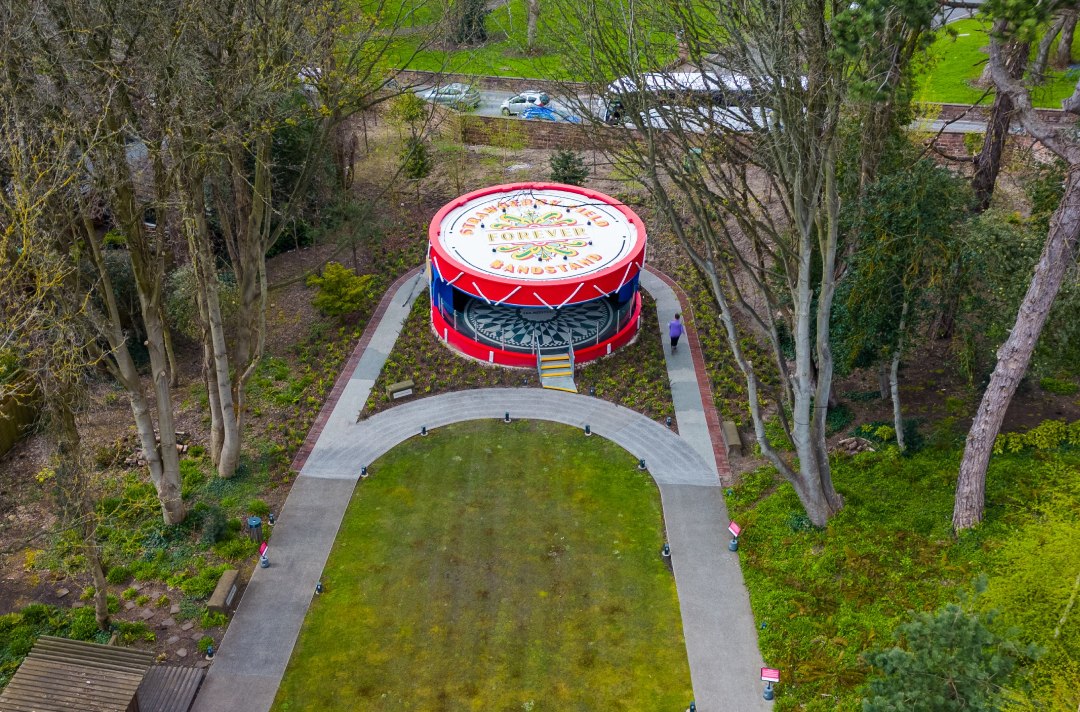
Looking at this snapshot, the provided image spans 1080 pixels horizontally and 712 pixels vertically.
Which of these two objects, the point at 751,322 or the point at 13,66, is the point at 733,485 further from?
the point at 13,66

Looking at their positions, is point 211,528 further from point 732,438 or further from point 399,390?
point 732,438

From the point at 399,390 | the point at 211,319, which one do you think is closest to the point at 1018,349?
the point at 399,390

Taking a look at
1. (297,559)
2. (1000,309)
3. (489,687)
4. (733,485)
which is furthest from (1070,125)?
(297,559)

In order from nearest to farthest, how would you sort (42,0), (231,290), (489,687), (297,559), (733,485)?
(42,0) → (489,687) → (297,559) → (733,485) → (231,290)

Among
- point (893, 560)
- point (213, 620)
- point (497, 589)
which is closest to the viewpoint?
point (213, 620)

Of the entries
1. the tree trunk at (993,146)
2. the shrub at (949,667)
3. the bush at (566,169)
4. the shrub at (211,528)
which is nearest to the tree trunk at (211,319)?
the shrub at (211,528)

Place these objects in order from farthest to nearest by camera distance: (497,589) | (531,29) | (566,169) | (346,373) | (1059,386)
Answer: (531,29)
(566,169)
(346,373)
(1059,386)
(497,589)

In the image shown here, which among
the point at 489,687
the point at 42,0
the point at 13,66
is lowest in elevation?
the point at 489,687
